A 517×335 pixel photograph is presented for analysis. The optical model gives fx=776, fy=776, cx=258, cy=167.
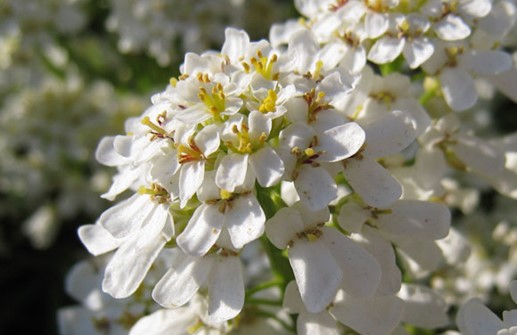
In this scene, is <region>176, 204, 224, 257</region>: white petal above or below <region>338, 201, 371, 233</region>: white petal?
above

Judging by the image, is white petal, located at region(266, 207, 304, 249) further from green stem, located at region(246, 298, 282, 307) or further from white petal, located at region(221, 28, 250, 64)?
white petal, located at region(221, 28, 250, 64)

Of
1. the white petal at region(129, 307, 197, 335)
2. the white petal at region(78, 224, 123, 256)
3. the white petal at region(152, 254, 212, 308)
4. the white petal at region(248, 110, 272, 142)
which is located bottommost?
the white petal at region(129, 307, 197, 335)

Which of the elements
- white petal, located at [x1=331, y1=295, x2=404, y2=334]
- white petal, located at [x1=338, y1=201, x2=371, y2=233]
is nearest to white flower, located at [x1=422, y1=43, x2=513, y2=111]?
white petal, located at [x1=338, y1=201, x2=371, y2=233]

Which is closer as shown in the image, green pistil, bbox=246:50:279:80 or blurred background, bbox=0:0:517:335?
green pistil, bbox=246:50:279:80

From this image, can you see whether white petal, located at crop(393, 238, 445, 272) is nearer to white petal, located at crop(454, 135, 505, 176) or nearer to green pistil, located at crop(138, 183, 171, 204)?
white petal, located at crop(454, 135, 505, 176)

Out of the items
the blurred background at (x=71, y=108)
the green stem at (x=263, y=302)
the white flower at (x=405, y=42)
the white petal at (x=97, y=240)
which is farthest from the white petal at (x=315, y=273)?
the blurred background at (x=71, y=108)

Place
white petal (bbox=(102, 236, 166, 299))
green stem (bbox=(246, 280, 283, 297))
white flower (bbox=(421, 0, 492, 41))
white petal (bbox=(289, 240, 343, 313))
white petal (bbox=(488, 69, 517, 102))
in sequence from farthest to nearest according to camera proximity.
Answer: white petal (bbox=(488, 69, 517, 102)) → white flower (bbox=(421, 0, 492, 41)) → green stem (bbox=(246, 280, 283, 297)) → white petal (bbox=(102, 236, 166, 299)) → white petal (bbox=(289, 240, 343, 313))

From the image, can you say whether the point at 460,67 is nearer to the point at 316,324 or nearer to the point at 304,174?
the point at 304,174

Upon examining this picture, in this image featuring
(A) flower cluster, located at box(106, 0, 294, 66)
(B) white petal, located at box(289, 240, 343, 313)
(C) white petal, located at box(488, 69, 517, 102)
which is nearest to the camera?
(B) white petal, located at box(289, 240, 343, 313)
